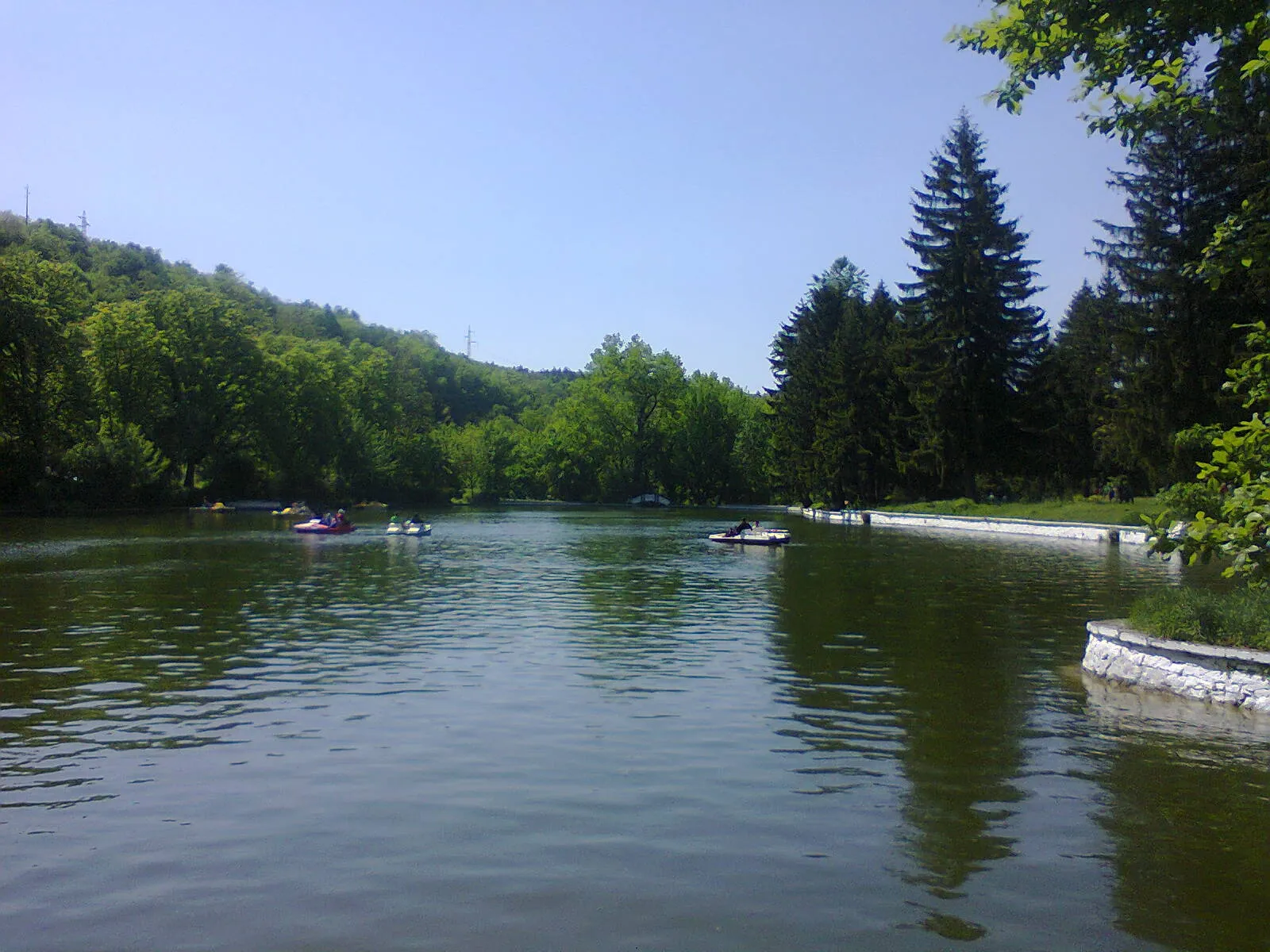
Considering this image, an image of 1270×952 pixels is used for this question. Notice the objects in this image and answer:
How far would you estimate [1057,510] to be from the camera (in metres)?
54.2

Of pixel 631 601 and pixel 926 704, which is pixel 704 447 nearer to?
pixel 631 601

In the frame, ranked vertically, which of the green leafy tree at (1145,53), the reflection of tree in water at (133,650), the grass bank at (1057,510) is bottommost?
the reflection of tree in water at (133,650)

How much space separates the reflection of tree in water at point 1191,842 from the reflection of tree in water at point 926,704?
96 centimetres

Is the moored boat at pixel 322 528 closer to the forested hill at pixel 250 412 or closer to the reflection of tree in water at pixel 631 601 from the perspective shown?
→ the reflection of tree in water at pixel 631 601

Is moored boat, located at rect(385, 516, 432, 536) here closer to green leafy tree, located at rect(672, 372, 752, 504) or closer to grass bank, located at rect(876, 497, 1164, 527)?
→ grass bank, located at rect(876, 497, 1164, 527)

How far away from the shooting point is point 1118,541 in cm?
4419

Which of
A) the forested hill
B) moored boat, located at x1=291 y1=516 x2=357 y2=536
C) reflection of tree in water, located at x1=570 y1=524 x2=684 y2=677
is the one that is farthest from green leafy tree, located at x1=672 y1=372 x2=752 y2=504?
reflection of tree in water, located at x1=570 y1=524 x2=684 y2=677

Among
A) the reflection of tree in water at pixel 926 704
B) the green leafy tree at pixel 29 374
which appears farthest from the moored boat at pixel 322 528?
the reflection of tree in water at pixel 926 704

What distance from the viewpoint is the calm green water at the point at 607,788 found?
6355mm

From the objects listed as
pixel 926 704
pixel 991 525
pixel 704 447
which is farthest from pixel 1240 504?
pixel 704 447

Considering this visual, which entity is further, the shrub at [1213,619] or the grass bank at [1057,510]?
the grass bank at [1057,510]

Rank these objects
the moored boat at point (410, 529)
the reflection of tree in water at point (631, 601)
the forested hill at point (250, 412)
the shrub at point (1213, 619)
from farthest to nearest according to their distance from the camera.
Answer: the forested hill at point (250, 412)
the moored boat at point (410, 529)
the reflection of tree in water at point (631, 601)
the shrub at point (1213, 619)

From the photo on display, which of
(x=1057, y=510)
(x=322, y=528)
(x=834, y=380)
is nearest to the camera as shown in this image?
(x=322, y=528)

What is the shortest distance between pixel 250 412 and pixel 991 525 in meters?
67.4
